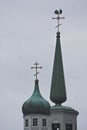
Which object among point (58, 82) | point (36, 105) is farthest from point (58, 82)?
point (36, 105)

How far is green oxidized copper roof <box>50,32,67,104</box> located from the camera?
67.4 metres

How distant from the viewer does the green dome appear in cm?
6706

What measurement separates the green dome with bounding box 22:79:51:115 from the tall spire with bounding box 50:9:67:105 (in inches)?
42.4

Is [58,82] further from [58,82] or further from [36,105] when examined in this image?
[36,105]

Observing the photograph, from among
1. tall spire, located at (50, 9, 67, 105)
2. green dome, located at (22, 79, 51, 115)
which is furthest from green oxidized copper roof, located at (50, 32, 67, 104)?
green dome, located at (22, 79, 51, 115)

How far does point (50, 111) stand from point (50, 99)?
1.48 meters

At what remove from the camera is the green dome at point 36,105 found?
67062mm

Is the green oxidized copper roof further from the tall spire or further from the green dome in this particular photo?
the green dome

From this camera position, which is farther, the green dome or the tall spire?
the tall spire

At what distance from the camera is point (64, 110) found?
216 feet

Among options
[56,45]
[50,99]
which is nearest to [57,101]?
[50,99]

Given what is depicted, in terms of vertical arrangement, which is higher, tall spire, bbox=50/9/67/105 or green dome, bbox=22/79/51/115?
tall spire, bbox=50/9/67/105

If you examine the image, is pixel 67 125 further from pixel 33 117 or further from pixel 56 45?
pixel 56 45

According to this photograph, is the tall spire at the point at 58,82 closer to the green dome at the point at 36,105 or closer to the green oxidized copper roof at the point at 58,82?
the green oxidized copper roof at the point at 58,82
